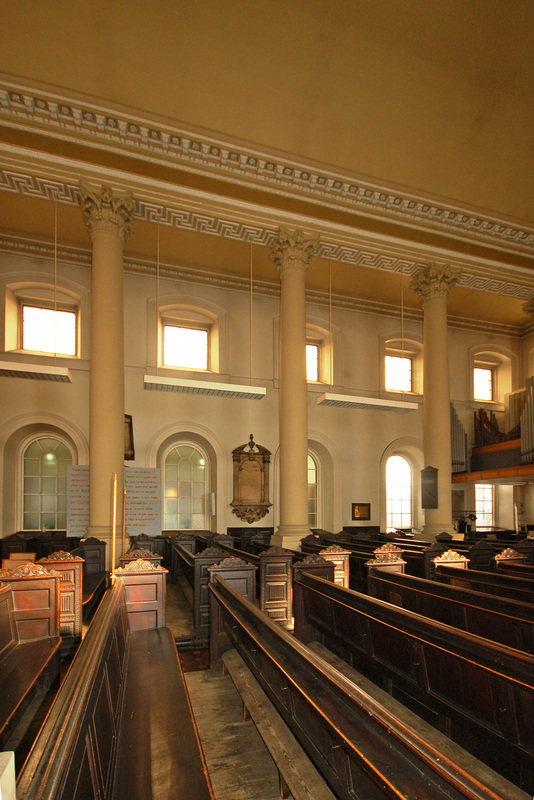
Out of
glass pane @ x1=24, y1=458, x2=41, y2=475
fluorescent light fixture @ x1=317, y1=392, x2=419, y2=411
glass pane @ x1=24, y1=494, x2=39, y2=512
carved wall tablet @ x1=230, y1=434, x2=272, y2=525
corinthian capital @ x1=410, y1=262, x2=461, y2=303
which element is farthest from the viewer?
carved wall tablet @ x1=230, y1=434, x2=272, y2=525

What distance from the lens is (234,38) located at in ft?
24.6

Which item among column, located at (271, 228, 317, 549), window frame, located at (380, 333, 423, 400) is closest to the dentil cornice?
column, located at (271, 228, 317, 549)

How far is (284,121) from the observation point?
27.5ft

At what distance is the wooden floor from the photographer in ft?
7.94

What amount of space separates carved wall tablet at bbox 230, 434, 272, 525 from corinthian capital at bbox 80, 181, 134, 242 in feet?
18.4

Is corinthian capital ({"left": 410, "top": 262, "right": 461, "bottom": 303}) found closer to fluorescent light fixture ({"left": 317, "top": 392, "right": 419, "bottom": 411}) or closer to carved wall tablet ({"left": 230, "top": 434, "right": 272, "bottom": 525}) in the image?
fluorescent light fixture ({"left": 317, "top": 392, "right": 419, "bottom": 411})

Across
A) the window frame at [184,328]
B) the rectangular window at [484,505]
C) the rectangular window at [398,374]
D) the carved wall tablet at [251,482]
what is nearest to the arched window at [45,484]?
the window frame at [184,328]

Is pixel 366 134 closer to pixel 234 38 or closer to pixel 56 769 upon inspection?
pixel 234 38

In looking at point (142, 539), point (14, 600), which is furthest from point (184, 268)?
point (14, 600)

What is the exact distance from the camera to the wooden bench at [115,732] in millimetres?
1384

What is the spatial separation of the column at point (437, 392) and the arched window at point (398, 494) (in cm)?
339

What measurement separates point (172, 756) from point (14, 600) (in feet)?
7.57

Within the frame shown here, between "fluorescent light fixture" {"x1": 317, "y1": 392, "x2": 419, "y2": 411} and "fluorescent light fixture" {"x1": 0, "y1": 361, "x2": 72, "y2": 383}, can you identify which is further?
"fluorescent light fixture" {"x1": 317, "y1": 392, "x2": 419, "y2": 411}

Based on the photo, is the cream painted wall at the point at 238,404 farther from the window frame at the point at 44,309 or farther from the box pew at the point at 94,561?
the box pew at the point at 94,561
